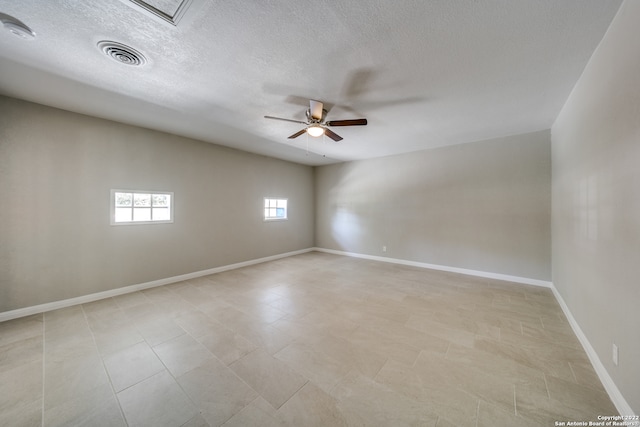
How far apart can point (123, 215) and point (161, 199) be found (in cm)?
62

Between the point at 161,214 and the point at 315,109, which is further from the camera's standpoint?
the point at 161,214

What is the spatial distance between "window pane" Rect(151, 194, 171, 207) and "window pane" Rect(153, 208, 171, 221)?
95 mm

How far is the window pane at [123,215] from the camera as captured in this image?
140 inches

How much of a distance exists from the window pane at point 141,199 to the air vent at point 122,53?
7.98ft

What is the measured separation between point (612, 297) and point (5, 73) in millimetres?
5872

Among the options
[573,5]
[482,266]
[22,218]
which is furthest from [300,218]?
[573,5]

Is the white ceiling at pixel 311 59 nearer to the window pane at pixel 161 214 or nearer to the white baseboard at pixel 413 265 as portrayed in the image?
the window pane at pixel 161 214

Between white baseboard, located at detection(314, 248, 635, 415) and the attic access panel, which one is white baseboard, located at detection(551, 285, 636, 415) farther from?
the attic access panel

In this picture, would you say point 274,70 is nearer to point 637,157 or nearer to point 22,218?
point 637,157

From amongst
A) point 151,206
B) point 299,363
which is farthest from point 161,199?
point 299,363

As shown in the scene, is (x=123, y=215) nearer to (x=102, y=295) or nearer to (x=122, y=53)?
(x=102, y=295)

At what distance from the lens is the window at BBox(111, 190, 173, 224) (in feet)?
11.6

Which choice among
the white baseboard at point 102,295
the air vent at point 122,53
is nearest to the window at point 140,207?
the white baseboard at point 102,295

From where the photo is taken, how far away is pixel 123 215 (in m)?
3.61
